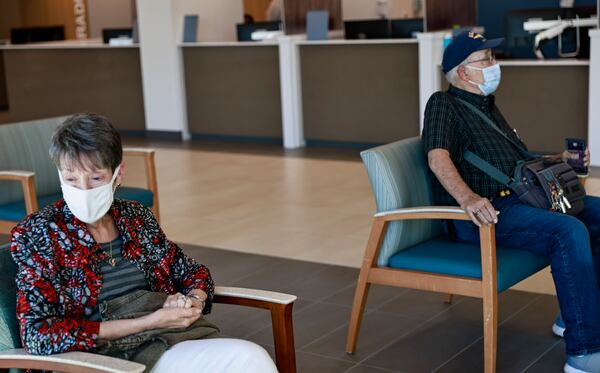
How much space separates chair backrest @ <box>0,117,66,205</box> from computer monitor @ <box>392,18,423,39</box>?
5120mm

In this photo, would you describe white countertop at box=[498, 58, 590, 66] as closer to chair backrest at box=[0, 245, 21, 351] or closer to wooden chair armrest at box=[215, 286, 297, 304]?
wooden chair armrest at box=[215, 286, 297, 304]

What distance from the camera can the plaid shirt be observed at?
11.9 ft

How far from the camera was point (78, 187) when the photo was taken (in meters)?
2.45

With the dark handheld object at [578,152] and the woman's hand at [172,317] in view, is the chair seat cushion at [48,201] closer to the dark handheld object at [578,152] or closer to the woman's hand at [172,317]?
the dark handheld object at [578,152]

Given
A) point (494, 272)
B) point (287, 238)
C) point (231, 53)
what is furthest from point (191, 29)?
point (494, 272)

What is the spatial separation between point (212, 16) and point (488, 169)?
7532 millimetres

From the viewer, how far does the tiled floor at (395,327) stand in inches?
142

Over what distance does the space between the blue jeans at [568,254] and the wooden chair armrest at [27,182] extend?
220 cm

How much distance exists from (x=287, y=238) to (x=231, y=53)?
4.49 m

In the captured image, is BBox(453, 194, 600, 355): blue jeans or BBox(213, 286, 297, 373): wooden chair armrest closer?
BBox(213, 286, 297, 373): wooden chair armrest

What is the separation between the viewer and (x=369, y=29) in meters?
9.29

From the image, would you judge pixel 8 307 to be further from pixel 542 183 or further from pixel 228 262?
pixel 228 262

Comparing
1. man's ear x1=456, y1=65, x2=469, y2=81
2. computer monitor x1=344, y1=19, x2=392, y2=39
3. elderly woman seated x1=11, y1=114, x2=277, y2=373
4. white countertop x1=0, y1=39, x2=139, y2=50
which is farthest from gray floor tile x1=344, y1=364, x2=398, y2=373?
white countertop x1=0, y1=39, x2=139, y2=50

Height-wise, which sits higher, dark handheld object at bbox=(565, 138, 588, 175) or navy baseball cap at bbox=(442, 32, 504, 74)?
navy baseball cap at bbox=(442, 32, 504, 74)
